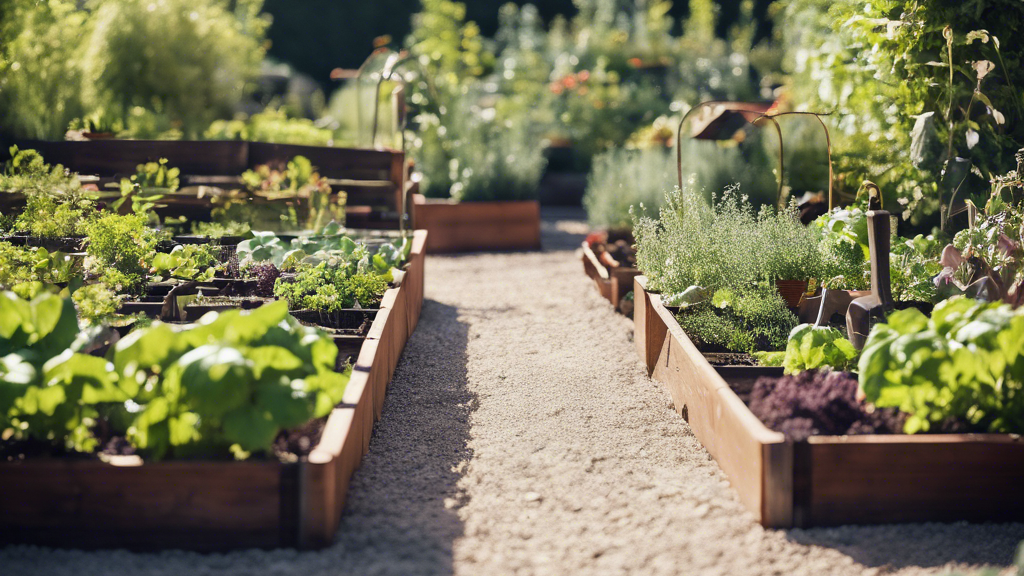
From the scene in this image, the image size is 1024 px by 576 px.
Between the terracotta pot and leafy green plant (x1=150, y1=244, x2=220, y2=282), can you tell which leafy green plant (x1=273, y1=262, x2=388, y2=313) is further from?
the terracotta pot

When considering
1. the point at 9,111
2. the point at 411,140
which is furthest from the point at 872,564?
the point at 411,140

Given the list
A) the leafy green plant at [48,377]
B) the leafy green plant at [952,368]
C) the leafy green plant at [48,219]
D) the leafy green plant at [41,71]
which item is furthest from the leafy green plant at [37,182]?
the leafy green plant at [952,368]

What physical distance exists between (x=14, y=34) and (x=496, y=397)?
3116 mm

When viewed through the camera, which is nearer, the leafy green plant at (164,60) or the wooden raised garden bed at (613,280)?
the wooden raised garden bed at (613,280)

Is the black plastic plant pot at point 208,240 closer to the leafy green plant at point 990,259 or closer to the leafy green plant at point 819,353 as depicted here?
the leafy green plant at point 819,353

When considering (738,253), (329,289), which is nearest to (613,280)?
(738,253)

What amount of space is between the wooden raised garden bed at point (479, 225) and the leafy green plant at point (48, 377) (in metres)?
4.82

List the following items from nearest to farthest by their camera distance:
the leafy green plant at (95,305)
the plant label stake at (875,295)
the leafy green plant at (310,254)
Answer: the leafy green plant at (95,305)
the plant label stake at (875,295)
the leafy green plant at (310,254)

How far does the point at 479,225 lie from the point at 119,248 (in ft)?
12.6

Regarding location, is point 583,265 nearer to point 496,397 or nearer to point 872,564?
point 496,397

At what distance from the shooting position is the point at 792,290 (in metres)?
3.45

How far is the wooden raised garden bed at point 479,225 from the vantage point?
700 cm

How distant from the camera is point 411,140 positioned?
314 inches

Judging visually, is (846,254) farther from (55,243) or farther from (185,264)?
(55,243)
